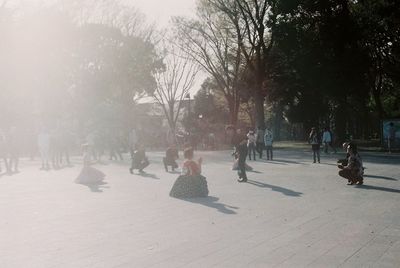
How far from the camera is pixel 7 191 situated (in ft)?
48.9

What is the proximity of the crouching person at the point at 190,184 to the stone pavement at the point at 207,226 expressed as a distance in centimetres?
33

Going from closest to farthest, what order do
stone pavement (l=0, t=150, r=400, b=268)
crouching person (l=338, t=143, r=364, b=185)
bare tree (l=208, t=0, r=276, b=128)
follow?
stone pavement (l=0, t=150, r=400, b=268)
crouching person (l=338, t=143, r=364, b=185)
bare tree (l=208, t=0, r=276, b=128)

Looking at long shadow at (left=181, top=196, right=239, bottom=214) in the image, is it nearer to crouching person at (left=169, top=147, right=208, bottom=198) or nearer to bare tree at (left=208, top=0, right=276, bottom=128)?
crouching person at (left=169, top=147, right=208, bottom=198)

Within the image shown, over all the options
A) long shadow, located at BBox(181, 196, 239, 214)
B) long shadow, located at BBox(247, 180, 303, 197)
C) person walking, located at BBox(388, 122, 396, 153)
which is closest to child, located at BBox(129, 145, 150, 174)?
long shadow, located at BBox(247, 180, 303, 197)

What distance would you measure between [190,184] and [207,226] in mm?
4128

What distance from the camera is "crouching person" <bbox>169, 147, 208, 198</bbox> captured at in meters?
12.7

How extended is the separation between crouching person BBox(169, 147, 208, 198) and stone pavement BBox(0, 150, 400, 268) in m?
0.33

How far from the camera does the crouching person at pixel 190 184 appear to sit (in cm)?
1269

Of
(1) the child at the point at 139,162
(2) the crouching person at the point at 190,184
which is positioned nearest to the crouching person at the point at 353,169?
(2) the crouching person at the point at 190,184

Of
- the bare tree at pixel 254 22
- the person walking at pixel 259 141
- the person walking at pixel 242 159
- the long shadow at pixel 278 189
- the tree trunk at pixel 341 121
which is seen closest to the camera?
the long shadow at pixel 278 189

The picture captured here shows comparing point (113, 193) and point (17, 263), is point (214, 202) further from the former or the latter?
point (17, 263)

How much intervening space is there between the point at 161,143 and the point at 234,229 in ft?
147

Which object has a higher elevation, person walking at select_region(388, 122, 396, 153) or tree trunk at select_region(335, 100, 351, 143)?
tree trunk at select_region(335, 100, 351, 143)

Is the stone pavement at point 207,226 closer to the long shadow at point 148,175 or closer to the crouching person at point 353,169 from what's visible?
the crouching person at point 353,169
